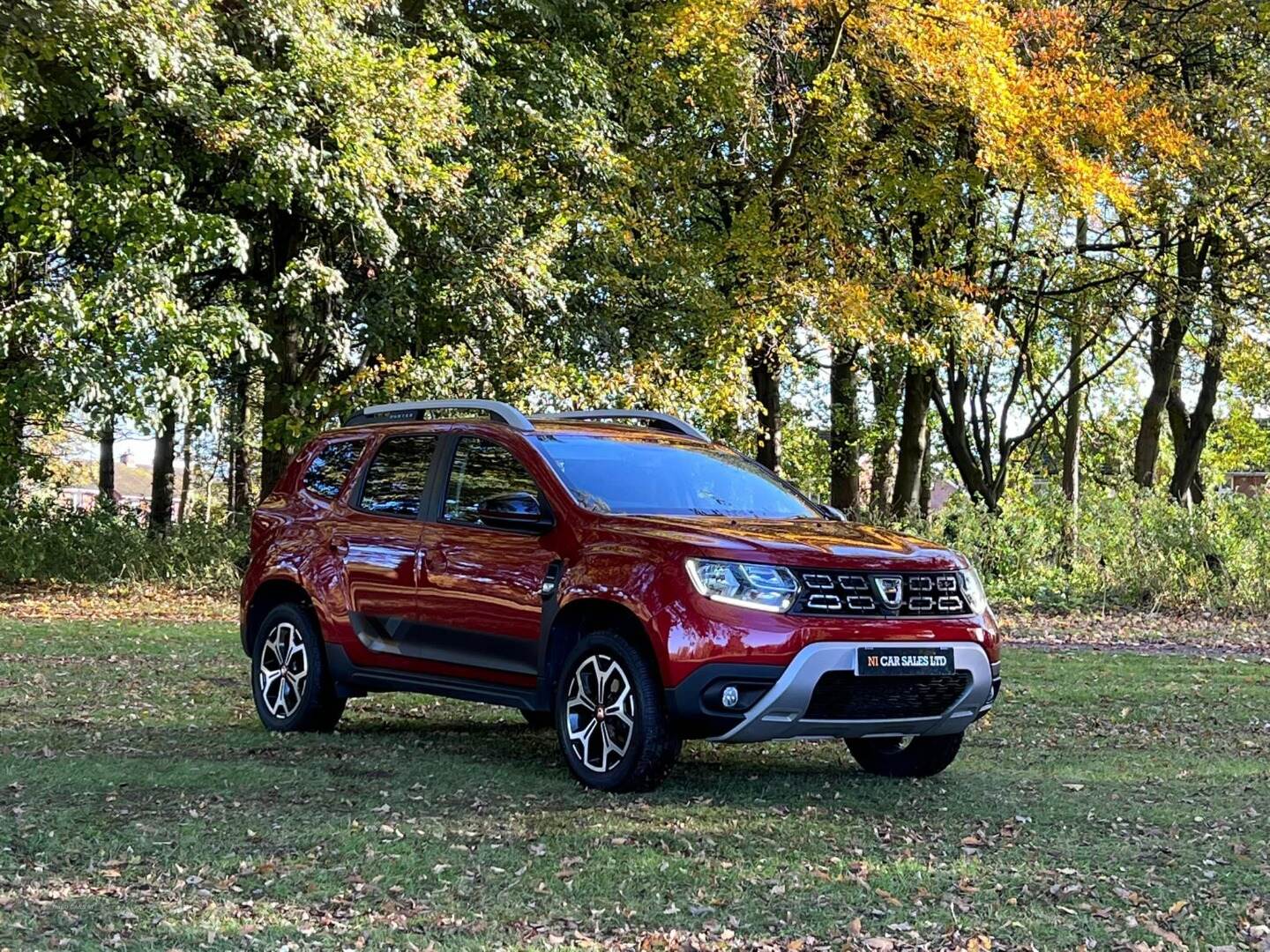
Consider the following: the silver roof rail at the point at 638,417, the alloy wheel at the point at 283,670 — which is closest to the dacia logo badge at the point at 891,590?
the silver roof rail at the point at 638,417

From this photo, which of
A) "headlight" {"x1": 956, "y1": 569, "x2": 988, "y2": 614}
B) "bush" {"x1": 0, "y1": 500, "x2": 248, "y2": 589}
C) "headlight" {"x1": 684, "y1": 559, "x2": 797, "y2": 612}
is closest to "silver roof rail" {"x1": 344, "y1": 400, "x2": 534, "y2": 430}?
"headlight" {"x1": 684, "y1": 559, "x2": 797, "y2": 612}

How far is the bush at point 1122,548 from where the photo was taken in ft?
57.3

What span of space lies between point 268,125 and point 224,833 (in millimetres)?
12266

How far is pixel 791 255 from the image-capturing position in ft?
64.1

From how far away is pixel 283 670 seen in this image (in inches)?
320

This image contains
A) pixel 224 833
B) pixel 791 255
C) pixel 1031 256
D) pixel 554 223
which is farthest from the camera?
pixel 1031 256

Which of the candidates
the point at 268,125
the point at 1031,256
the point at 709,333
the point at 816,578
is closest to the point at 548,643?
the point at 816,578

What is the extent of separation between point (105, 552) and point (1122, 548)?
14788 millimetres

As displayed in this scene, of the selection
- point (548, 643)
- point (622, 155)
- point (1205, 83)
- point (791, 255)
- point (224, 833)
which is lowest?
point (224, 833)

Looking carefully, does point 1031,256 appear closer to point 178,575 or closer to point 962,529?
point 962,529

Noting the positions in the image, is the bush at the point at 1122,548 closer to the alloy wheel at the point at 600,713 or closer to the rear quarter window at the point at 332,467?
the rear quarter window at the point at 332,467

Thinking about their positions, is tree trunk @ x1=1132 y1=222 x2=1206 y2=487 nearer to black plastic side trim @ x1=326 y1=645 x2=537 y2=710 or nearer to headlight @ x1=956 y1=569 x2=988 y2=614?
headlight @ x1=956 y1=569 x2=988 y2=614

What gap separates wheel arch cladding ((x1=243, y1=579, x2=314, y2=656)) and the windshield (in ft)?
6.76

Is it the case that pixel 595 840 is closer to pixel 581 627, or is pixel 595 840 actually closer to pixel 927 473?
pixel 581 627
